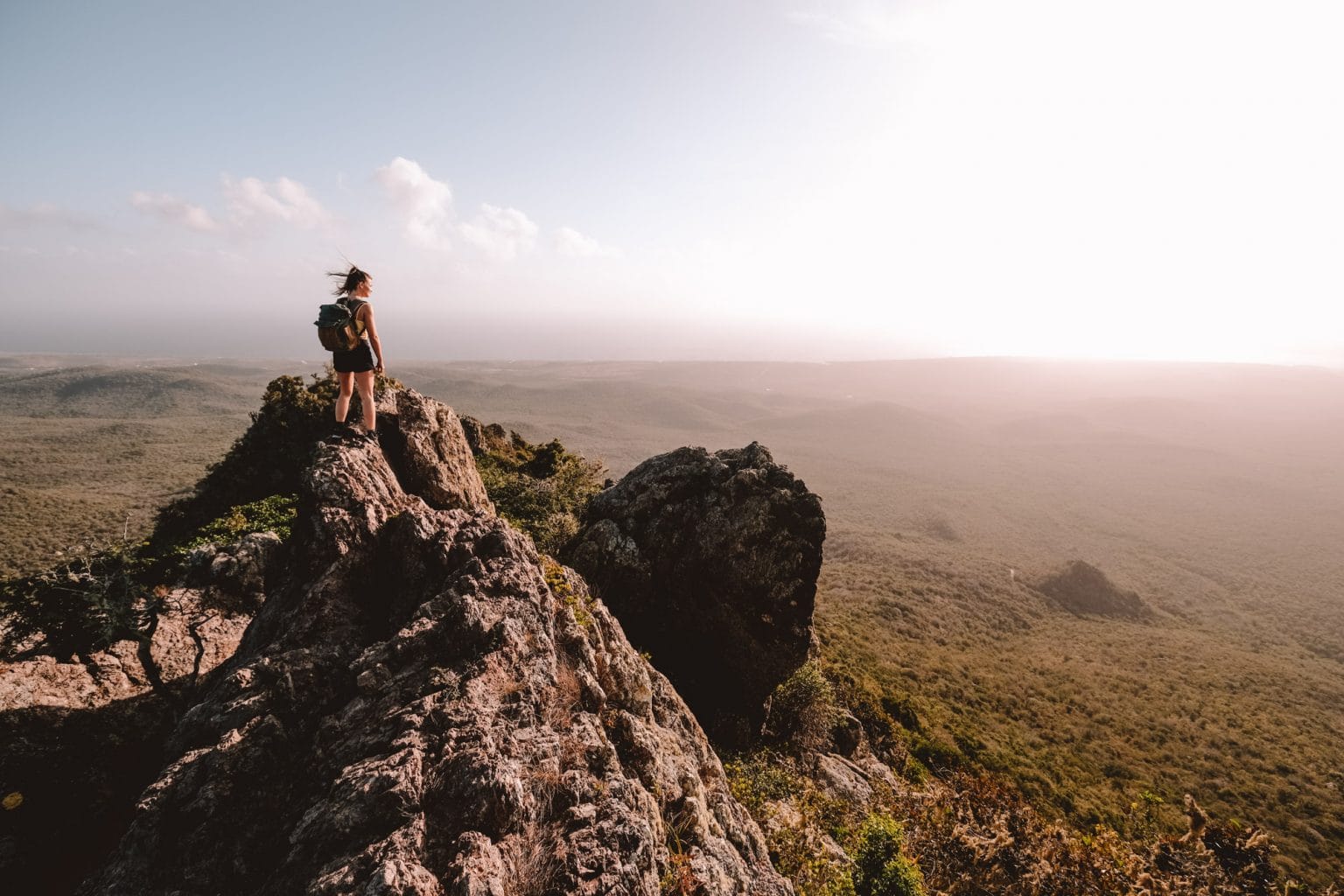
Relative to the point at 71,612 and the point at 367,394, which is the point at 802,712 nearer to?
the point at 367,394

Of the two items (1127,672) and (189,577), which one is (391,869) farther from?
(1127,672)

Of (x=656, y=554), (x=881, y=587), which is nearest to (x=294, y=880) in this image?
(x=656, y=554)

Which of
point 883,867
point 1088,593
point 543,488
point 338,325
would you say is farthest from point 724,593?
point 1088,593

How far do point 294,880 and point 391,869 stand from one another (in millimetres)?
1123

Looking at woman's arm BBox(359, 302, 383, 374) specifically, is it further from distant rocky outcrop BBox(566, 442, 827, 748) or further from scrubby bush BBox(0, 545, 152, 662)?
distant rocky outcrop BBox(566, 442, 827, 748)

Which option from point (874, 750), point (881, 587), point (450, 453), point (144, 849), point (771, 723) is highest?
point (450, 453)

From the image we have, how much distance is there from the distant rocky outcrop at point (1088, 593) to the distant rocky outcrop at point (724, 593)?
212 feet

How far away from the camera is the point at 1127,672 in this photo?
147 ft

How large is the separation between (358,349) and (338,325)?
0.69m

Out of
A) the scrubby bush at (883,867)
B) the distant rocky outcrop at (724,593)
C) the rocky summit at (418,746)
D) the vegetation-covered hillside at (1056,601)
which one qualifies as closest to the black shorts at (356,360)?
the rocky summit at (418,746)

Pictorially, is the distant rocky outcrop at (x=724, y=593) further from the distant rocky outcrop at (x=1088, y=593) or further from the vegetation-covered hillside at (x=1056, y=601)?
the distant rocky outcrop at (x=1088, y=593)

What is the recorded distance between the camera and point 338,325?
853 centimetres

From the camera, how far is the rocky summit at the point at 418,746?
461 centimetres

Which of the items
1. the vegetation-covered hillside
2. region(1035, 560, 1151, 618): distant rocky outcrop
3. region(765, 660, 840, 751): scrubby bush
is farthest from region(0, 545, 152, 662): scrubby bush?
region(1035, 560, 1151, 618): distant rocky outcrop
